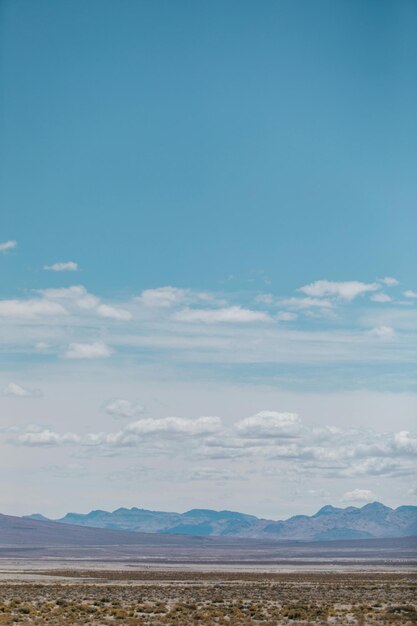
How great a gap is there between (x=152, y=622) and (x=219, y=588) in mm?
28799

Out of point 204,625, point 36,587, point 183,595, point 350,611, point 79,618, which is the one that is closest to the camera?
point 204,625

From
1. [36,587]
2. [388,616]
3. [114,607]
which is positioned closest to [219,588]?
[36,587]

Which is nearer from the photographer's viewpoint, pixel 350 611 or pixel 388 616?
pixel 388 616

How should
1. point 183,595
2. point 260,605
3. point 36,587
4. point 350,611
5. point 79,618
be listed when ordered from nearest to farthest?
point 79,618, point 350,611, point 260,605, point 183,595, point 36,587

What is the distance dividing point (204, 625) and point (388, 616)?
10948mm

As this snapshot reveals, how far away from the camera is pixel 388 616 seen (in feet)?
150

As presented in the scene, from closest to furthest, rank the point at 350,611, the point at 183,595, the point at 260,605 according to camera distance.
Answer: the point at 350,611
the point at 260,605
the point at 183,595

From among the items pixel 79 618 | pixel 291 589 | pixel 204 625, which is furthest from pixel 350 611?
pixel 291 589

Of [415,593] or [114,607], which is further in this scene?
[415,593]

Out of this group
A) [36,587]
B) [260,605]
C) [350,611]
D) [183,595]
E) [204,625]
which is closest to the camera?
[204,625]

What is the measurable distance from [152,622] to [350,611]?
1291 centimetres

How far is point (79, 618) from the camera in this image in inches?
1747

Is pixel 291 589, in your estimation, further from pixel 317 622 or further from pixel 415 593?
pixel 317 622

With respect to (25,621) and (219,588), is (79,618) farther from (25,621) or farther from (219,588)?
(219,588)
